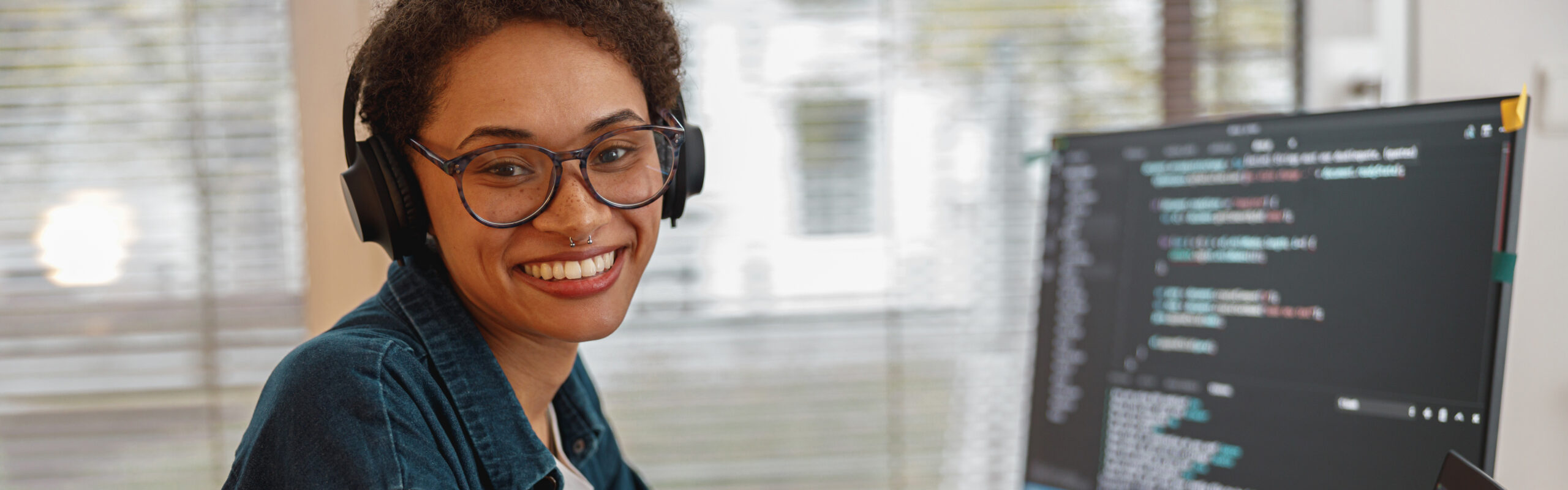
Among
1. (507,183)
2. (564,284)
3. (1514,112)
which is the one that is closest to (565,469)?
(564,284)

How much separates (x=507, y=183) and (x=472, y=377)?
0.21 meters

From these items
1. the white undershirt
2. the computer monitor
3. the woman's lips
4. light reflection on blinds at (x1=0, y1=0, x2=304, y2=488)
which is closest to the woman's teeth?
the woman's lips

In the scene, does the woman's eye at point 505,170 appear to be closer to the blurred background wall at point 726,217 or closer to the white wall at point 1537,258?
the blurred background wall at point 726,217

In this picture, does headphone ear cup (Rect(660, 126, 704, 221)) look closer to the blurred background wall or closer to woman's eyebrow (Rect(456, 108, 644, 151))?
woman's eyebrow (Rect(456, 108, 644, 151))

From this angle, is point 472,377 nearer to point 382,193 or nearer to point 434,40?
point 382,193

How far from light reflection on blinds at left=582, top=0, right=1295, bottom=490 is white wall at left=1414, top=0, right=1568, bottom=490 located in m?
0.62

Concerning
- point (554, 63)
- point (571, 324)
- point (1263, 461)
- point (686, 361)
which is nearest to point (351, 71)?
point (554, 63)

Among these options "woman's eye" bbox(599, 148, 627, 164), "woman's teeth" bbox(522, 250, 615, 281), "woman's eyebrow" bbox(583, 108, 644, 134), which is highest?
"woman's eyebrow" bbox(583, 108, 644, 134)

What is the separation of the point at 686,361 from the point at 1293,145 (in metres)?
1.25

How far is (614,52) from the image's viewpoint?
92 centimetres

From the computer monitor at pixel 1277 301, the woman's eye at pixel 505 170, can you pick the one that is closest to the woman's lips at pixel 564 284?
the woman's eye at pixel 505 170

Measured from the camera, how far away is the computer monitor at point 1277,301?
3.06 ft

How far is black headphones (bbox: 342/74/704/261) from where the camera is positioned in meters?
0.89

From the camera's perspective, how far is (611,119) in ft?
2.91
